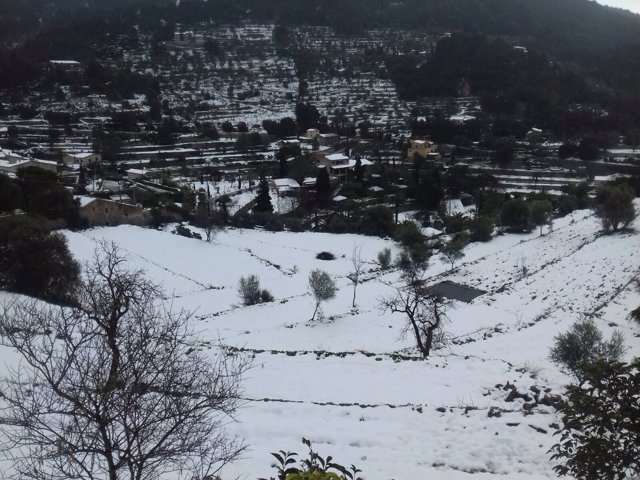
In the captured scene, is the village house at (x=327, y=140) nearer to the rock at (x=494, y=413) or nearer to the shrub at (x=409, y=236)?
the shrub at (x=409, y=236)

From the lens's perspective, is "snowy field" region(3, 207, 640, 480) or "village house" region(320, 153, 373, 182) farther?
"village house" region(320, 153, 373, 182)

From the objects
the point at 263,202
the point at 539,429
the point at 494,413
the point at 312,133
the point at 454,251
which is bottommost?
the point at 263,202

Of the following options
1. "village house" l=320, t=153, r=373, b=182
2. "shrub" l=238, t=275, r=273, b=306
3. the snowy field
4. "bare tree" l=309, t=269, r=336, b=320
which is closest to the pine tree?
the snowy field

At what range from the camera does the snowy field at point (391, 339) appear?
6438mm

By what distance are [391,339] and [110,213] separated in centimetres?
1757

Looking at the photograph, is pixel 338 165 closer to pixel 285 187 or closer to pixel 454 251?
pixel 285 187

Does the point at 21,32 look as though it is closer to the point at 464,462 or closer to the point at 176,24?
the point at 176,24

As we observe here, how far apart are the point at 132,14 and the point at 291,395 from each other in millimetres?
100529

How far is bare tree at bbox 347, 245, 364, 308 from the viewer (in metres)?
20.5

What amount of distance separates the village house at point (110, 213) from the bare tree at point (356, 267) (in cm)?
1103

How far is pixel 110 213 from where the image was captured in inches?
1057

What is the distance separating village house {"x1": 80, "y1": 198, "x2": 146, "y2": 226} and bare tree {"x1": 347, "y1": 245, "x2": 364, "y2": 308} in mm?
11025

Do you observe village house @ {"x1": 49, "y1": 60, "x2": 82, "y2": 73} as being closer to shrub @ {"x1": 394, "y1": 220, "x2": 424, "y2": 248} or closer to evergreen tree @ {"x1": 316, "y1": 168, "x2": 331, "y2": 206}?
evergreen tree @ {"x1": 316, "y1": 168, "x2": 331, "y2": 206}

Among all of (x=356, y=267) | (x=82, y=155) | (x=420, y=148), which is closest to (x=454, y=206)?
(x=420, y=148)
